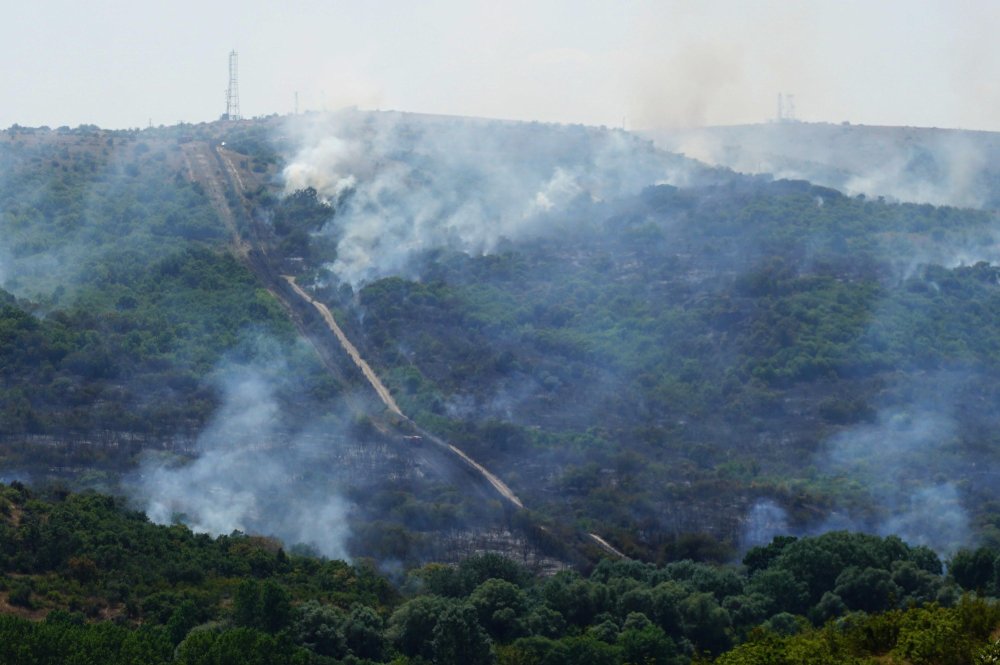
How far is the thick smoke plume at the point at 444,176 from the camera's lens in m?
115

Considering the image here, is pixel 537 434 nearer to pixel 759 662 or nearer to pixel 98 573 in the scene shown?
pixel 98 573

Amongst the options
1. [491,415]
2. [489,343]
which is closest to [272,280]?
[489,343]

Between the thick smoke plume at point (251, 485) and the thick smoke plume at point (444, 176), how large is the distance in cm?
2904

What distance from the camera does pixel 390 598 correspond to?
183 ft

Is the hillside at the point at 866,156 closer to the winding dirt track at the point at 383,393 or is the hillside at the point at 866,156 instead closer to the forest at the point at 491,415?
the forest at the point at 491,415

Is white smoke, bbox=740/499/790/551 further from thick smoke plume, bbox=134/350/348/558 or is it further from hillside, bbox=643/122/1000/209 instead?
hillside, bbox=643/122/1000/209

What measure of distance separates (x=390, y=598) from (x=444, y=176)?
248 feet

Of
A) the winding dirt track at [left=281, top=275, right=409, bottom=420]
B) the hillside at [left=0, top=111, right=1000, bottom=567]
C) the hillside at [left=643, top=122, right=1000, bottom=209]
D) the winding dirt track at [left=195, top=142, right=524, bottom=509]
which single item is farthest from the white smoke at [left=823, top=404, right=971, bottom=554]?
the hillside at [left=643, top=122, right=1000, bottom=209]

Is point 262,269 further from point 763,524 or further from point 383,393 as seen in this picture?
point 763,524

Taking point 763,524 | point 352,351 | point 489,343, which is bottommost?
point 763,524

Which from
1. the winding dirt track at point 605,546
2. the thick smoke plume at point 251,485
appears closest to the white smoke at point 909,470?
the winding dirt track at point 605,546

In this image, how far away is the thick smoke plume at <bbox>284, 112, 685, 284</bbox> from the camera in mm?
115438

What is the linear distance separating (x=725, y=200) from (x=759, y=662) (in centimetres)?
8975

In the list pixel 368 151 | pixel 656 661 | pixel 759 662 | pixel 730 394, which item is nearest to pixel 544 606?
pixel 656 661
